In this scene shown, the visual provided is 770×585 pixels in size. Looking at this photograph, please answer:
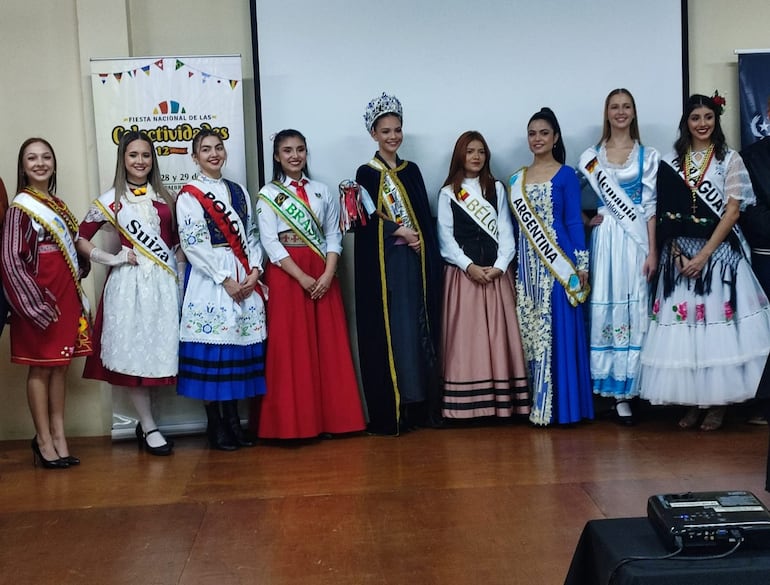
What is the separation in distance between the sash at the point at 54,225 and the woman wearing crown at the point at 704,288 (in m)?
2.55

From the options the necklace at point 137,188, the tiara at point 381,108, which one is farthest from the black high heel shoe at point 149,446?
the tiara at point 381,108

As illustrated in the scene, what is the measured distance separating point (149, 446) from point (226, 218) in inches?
42.3

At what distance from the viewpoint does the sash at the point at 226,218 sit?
3799 millimetres

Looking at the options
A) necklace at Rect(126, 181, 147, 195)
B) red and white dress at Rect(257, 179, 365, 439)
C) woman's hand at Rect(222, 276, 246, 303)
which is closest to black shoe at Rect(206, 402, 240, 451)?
red and white dress at Rect(257, 179, 365, 439)

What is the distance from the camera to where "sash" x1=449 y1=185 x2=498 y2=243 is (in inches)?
162

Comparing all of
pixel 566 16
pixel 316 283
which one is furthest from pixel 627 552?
pixel 566 16

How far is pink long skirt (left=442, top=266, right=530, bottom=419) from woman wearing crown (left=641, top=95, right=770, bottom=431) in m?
0.60

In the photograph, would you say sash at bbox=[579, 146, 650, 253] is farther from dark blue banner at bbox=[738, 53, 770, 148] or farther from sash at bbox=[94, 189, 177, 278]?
sash at bbox=[94, 189, 177, 278]

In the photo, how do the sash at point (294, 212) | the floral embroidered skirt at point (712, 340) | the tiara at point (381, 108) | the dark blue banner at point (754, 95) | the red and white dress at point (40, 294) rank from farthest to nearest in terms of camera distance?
the dark blue banner at point (754, 95) < the tiara at point (381, 108) < the sash at point (294, 212) < the floral embroidered skirt at point (712, 340) < the red and white dress at point (40, 294)

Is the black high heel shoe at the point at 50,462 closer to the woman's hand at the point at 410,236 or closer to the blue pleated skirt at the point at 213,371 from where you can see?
the blue pleated skirt at the point at 213,371

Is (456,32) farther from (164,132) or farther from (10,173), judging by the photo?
(10,173)

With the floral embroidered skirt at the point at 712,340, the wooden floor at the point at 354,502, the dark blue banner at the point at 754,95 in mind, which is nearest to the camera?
the wooden floor at the point at 354,502

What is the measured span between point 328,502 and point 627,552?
182 centimetres

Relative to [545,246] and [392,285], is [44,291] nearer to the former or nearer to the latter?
[392,285]
